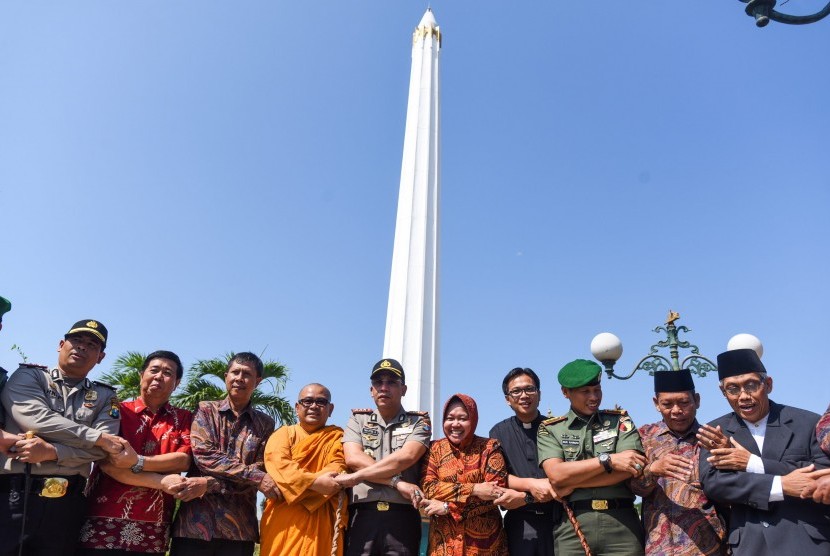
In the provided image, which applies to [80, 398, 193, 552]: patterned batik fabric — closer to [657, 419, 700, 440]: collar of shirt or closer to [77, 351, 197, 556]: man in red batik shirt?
[77, 351, 197, 556]: man in red batik shirt

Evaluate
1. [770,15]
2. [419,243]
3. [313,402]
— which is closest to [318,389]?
[313,402]

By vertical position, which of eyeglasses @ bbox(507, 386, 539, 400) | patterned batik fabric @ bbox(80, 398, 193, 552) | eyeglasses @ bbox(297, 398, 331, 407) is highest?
eyeglasses @ bbox(507, 386, 539, 400)

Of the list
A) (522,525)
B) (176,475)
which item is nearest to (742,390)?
(522,525)

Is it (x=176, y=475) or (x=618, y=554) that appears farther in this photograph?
(x=176, y=475)

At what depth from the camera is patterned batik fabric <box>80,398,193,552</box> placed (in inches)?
174

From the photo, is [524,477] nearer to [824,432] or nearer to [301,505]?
[301,505]

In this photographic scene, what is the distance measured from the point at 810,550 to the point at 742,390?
3.13 ft

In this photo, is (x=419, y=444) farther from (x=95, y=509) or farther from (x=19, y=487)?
(x=19, y=487)

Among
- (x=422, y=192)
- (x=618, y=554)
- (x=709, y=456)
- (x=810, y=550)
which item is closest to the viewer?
(x=810, y=550)

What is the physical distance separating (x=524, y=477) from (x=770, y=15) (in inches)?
202

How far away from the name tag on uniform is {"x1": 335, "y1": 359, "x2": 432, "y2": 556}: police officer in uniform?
1258mm

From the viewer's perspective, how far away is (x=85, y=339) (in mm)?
4617

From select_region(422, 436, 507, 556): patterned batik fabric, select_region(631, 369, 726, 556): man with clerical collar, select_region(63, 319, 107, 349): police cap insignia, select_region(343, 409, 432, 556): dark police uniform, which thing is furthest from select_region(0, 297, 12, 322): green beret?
select_region(631, 369, 726, 556): man with clerical collar

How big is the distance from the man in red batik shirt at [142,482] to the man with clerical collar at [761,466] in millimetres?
3508
